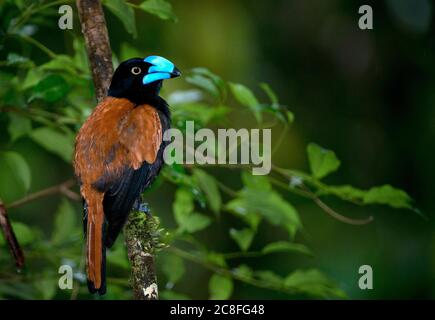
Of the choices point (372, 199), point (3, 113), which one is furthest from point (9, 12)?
point (372, 199)

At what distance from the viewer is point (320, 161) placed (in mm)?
3535

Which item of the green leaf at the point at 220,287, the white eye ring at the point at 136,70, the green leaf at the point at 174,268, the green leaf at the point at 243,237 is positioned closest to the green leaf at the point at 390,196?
the green leaf at the point at 243,237

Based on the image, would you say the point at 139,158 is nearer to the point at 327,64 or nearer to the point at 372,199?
the point at 372,199

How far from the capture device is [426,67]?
6.52 metres

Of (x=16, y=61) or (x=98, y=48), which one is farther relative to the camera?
(x=16, y=61)

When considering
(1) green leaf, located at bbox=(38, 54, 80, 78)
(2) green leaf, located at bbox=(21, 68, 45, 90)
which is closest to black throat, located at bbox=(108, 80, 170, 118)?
(1) green leaf, located at bbox=(38, 54, 80, 78)

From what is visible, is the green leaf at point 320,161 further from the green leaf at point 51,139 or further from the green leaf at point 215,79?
the green leaf at point 51,139

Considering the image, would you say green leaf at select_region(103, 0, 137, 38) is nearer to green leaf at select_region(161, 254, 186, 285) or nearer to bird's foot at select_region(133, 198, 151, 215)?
bird's foot at select_region(133, 198, 151, 215)

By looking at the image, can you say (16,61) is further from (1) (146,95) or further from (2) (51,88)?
(1) (146,95)

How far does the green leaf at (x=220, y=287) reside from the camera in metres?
3.65

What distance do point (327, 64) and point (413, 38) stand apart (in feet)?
2.73

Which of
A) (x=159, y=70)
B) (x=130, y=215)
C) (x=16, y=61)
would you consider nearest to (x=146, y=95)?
(x=159, y=70)

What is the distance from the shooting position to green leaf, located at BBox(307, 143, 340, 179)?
11.5 feet

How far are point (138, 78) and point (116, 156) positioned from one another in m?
0.53
